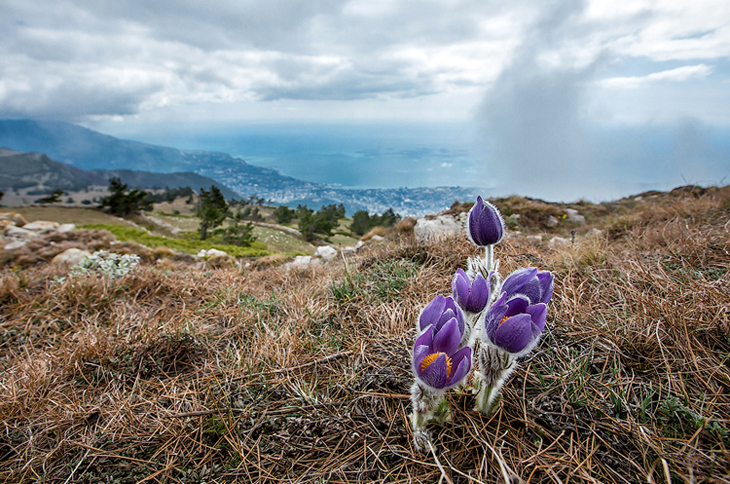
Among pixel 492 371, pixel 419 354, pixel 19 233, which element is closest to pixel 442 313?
pixel 419 354

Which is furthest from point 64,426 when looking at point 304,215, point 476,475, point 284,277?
point 304,215

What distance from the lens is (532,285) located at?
116 cm

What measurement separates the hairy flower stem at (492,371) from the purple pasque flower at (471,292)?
0.16 metres

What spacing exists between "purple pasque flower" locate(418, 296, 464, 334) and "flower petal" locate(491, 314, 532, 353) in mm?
126

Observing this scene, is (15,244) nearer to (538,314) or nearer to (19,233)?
(19,233)

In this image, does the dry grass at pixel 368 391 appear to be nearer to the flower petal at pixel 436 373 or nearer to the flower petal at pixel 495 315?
the flower petal at pixel 436 373

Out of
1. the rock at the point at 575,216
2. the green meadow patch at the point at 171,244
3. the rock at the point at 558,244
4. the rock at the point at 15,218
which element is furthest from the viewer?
the green meadow patch at the point at 171,244

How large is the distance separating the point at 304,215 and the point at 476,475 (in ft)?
135

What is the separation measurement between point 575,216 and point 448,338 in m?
9.79

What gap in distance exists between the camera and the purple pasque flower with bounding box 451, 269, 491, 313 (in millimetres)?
1198

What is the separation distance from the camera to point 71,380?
1.92 m

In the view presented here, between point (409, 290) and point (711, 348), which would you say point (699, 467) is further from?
point (409, 290)

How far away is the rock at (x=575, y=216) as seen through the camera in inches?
341

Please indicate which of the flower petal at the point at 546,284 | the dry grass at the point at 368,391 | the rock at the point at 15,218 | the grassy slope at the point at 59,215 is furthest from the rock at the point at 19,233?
the grassy slope at the point at 59,215
